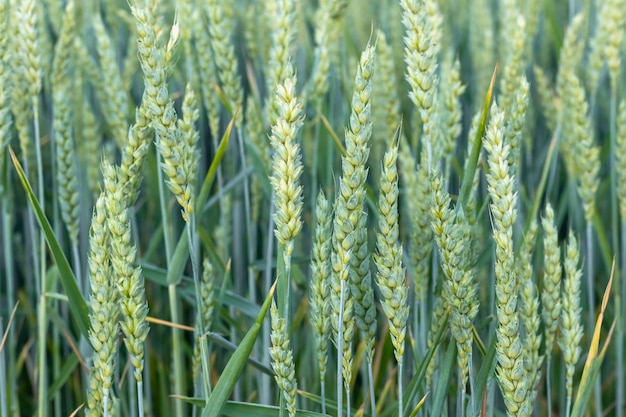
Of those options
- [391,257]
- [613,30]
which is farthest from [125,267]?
[613,30]

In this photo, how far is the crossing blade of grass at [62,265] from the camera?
0.93 m

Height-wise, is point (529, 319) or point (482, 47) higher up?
point (482, 47)

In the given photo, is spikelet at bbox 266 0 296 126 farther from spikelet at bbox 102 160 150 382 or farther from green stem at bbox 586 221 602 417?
green stem at bbox 586 221 602 417

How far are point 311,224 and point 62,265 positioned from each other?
48 centimetres

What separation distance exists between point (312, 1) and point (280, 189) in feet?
6.23

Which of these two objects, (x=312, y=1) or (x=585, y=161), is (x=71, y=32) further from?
(x=312, y=1)

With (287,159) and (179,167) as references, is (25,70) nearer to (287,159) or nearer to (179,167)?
(179,167)

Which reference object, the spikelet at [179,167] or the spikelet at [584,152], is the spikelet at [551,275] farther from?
the spikelet at [179,167]

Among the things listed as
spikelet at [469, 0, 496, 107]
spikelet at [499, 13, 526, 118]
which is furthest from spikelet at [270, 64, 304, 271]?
spikelet at [469, 0, 496, 107]

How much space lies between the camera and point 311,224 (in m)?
1.33

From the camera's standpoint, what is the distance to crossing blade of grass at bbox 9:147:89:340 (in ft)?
3.05

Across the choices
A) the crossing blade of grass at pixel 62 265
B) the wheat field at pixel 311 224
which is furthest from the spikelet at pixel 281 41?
the crossing blade of grass at pixel 62 265

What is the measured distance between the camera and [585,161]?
1.25m

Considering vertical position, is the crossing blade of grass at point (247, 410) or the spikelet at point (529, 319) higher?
the spikelet at point (529, 319)
